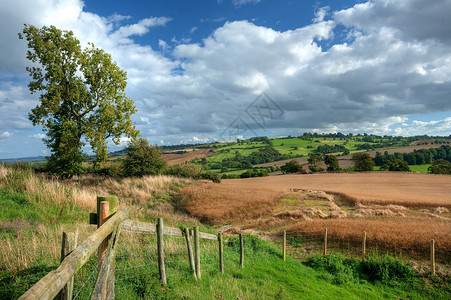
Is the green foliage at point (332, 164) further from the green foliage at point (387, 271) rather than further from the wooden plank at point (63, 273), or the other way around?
the wooden plank at point (63, 273)

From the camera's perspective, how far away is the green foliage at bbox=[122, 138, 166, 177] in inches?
1095

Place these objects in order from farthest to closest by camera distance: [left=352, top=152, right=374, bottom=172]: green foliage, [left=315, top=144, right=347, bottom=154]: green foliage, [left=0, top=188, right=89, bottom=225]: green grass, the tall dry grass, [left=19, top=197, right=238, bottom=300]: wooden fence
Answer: [left=315, top=144, right=347, bottom=154]: green foliage
[left=352, top=152, right=374, bottom=172]: green foliage
[left=0, top=188, right=89, bottom=225]: green grass
the tall dry grass
[left=19, top=197, right=238, bottom=300]: wooden fence

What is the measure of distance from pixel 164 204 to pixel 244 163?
69454mm

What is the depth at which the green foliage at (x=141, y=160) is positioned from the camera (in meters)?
27.8

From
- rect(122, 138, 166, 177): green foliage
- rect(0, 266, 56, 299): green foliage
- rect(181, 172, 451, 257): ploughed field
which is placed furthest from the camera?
rect(122, 138, 166, 177): green foliage

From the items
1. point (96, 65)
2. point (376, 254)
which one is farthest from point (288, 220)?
point (96, 65)

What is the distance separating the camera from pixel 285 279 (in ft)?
30.6

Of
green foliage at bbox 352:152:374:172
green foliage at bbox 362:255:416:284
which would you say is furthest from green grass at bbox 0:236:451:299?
green foliage at bbox 352:152:374:172

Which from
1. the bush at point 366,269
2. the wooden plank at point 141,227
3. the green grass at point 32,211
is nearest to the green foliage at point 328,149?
the bush at point 366,269

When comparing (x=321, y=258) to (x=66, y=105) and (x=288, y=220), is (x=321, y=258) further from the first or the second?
(x=66, y=105)

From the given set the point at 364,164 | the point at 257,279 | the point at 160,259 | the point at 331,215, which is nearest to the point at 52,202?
the point at 160,259

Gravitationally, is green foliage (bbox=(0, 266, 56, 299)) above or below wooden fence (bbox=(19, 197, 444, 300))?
below

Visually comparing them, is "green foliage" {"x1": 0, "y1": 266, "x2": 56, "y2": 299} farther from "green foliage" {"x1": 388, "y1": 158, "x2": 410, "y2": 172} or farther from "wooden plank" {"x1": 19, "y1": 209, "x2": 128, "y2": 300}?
"green foliage" {"x1": 388, "y1": 158, "x2": 410, "y2": 172}

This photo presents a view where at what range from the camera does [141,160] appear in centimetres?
2878
